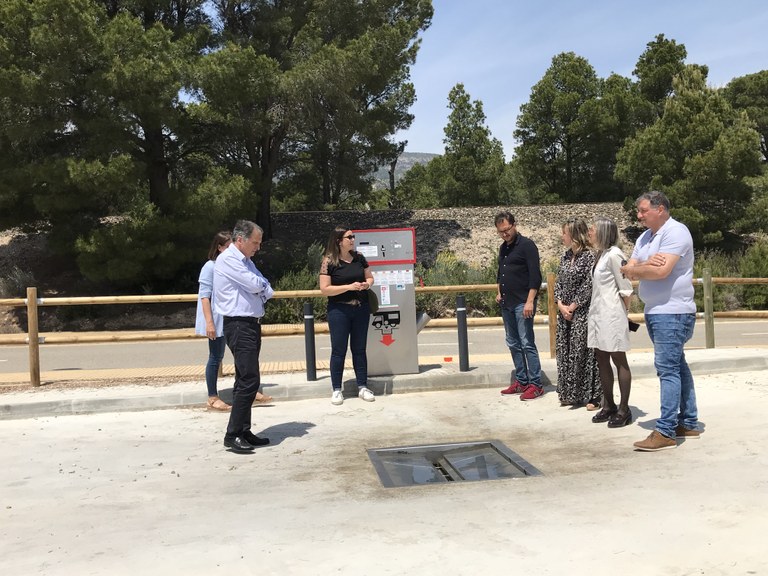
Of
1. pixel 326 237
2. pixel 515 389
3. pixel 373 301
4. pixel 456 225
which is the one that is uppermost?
pixel 456 225

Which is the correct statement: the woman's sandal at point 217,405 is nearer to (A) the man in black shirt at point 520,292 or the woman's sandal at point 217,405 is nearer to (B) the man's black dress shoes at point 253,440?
(B) the man's black dress shoes at point 253,440

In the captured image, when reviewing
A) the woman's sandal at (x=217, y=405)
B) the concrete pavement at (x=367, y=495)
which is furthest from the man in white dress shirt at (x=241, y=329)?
the woman's sandal at (x=217, y=405)

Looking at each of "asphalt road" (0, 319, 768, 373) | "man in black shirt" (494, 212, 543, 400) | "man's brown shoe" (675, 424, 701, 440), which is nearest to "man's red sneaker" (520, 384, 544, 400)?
"man in black shirt" (494, 212, 543, 400)

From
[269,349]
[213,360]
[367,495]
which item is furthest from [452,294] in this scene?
[367,495]

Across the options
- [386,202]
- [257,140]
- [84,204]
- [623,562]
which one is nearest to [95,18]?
[84,204]

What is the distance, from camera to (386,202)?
5225 cm

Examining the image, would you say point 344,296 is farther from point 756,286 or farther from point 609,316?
point 756,286

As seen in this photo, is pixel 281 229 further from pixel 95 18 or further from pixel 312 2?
pixel 95 18

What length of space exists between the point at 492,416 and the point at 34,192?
17592 mm

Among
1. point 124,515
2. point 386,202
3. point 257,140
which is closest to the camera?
point 124,515

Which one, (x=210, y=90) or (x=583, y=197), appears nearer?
(x=210, y=90)

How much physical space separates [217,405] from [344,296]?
184 cm

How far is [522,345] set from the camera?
7875mm

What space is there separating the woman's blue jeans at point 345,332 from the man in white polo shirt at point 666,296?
304cm
